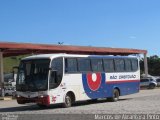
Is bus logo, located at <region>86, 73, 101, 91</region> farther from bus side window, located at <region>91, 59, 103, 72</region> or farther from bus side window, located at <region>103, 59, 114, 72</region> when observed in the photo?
bus side window, located at <region>103, 59, 114, 72</region>

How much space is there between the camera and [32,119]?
17.0 meters

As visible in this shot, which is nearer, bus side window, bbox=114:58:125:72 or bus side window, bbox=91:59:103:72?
bus side window, bbox=91:59:103:72

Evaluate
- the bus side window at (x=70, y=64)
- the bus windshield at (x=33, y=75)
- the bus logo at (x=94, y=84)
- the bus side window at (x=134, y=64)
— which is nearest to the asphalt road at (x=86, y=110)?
the bus windshield at (x=33, y=75)

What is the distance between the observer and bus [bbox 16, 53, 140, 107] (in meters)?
23.5

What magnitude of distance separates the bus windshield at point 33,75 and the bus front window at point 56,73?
0.98 ft

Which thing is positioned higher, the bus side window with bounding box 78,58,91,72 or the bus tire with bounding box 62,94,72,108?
the bus side window with bounding box 78,58,91,72

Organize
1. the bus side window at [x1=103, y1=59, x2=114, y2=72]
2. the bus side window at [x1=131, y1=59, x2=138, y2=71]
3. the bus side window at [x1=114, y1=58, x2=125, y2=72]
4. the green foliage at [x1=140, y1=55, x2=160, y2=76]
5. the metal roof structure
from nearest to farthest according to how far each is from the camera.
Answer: the bus side window at [x1=103, y1=59, x2=114, y2=72], the bus side window at [x1=114, y1=58, x2=125, y2=72], the bus side window at [x1=131, y1=59, x2=138, y2=71], the metal roof structure, the green foliage at [x1=140, y1=55, x2=160, y2=76]

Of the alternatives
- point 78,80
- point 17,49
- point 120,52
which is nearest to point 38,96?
point 78,80

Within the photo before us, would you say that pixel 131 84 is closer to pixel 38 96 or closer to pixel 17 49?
pixel 38 96

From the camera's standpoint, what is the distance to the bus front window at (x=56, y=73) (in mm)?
23598

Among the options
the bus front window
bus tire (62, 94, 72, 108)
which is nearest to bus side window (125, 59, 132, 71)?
bus tire (62, 94, 72, 108)

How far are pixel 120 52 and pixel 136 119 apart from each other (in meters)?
45.7

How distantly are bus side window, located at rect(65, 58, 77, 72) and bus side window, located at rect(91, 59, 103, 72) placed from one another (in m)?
1.97

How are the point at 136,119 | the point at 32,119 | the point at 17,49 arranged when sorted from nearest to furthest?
the point at 136,119, the point at 32,119, the point at 17,49
